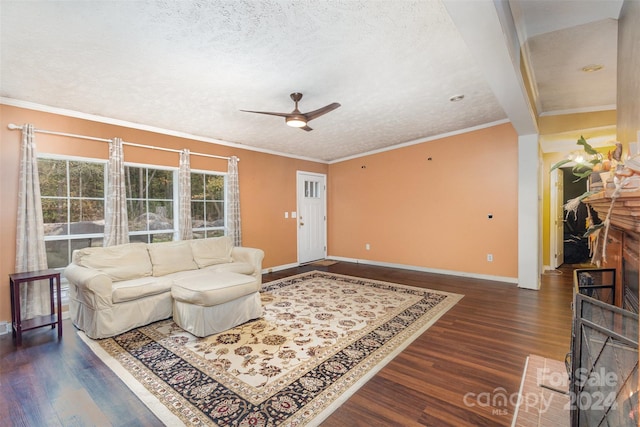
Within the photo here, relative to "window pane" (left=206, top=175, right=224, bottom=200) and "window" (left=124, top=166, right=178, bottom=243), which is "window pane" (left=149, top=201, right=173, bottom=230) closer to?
"window" (left=124, top=166, right=178, bottom=243)

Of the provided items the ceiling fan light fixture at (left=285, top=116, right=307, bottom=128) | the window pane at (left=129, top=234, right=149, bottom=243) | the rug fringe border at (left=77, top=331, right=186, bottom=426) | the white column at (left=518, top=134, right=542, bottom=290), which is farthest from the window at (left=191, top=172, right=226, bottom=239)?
the white column at (left=518, top=134, right=542, bottom=290)

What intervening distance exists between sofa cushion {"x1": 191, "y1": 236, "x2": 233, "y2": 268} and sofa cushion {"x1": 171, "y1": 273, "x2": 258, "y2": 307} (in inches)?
32.9

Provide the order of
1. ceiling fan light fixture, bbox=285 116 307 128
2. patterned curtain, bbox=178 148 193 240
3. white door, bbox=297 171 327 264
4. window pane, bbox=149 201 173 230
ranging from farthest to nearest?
white door, bbox=297 171 327 264 → patterned curtain, bbox=178 148 193 240 → window pane, bbox=149 201 173 230 → ceiling fan light fixture, bbox=285 116 307 128

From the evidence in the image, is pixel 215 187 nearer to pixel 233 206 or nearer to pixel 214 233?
pixel 233 206

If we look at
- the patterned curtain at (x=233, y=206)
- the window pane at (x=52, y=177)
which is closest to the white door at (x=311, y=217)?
the patterned curtain at (x=233, y=206)

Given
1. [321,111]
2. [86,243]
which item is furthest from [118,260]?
[321,111]

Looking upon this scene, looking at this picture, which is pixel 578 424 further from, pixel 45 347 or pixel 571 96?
pixel 571 96

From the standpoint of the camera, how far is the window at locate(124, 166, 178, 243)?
4.07 meters

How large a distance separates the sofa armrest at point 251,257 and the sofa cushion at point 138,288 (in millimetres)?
1209

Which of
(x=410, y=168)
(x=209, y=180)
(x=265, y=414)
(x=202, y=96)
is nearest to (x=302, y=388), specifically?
(x=265, y=414)

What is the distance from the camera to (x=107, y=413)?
1.80 m

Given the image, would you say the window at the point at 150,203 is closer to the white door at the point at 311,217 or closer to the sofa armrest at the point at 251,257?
the sofa armrest at the point at 251,257

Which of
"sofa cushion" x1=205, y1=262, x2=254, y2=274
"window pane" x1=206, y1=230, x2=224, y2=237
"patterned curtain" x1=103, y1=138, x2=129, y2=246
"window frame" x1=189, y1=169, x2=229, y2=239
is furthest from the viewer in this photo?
"window pane" x1=206, y1=230, x2=224, y2=237

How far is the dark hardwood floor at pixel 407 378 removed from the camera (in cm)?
175
